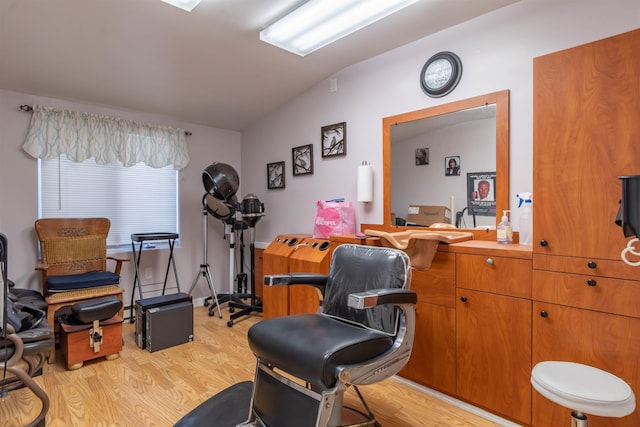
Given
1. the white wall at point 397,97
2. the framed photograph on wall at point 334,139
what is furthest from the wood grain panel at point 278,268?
the framed photograph on wall at point 334,139

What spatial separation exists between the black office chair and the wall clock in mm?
1484

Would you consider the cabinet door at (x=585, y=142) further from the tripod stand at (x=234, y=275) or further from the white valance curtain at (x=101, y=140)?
the white valance curtain at (x=101, y=140)

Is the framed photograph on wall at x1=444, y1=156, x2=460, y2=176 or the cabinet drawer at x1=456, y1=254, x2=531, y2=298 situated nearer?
the cabinet drawer at x1=456, y1=254, x2=531, y2=298

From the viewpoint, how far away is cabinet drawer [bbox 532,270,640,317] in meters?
1.47

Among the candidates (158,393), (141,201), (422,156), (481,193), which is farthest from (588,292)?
(141,201)

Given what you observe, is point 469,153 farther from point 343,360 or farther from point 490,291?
point 343,360

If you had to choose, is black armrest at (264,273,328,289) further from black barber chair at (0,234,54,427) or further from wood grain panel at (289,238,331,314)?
black barber chair at (0,234,54,427)

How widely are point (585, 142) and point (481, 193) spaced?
0.84 metres

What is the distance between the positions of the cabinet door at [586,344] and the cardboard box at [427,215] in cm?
97

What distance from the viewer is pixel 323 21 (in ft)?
8.11

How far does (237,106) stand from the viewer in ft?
12.7

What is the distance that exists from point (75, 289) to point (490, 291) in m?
3.12

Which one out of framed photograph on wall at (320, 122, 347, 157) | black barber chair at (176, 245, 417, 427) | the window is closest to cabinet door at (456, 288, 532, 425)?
black barber chair at (176, 245, 417, 427)

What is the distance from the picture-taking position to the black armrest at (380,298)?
133cm
